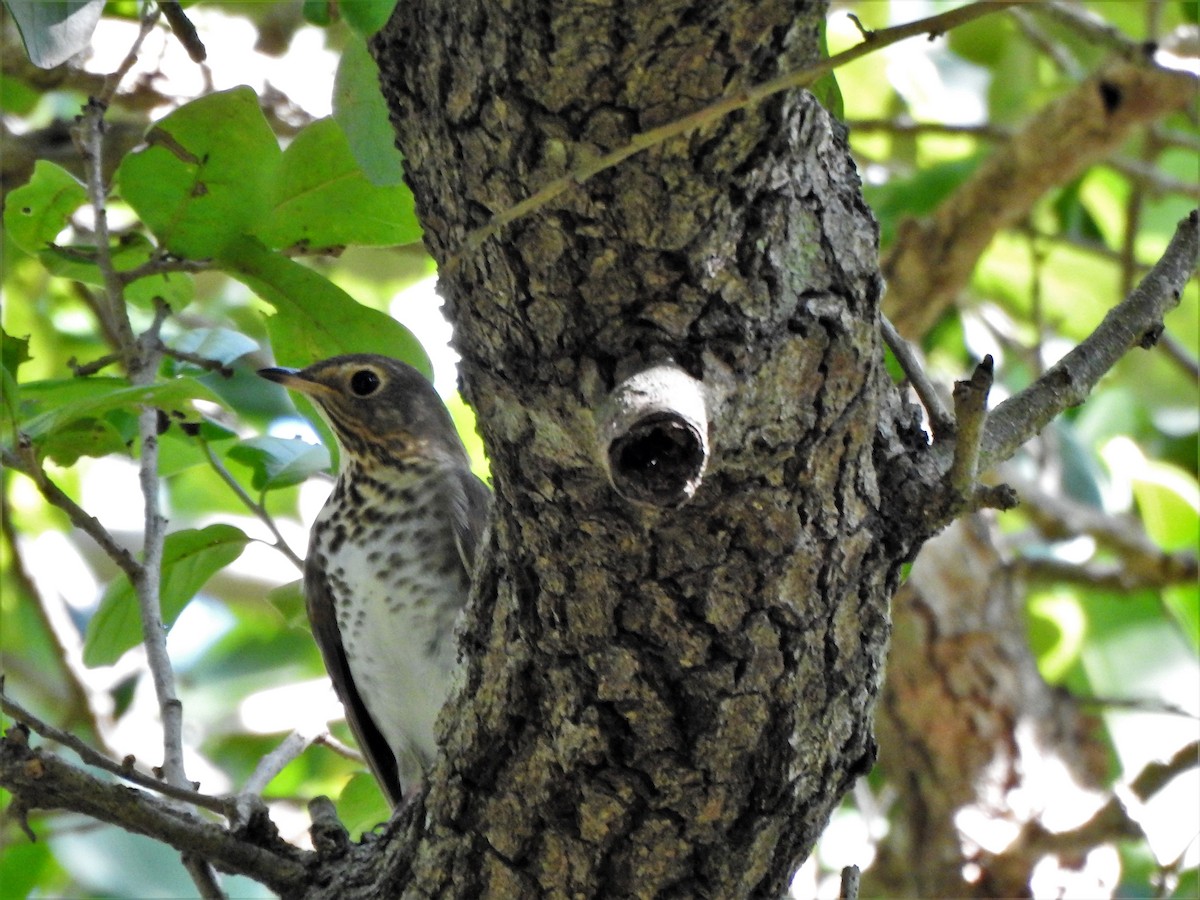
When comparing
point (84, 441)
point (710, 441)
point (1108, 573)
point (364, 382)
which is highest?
point (1108, 573)

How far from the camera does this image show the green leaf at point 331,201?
2.43m

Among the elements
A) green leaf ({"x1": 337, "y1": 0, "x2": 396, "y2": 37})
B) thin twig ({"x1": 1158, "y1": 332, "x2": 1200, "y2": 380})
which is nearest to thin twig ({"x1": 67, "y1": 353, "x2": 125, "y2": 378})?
green leaf ({"x1": 337, "y1": 0, "x2": 396, "y2": 37})

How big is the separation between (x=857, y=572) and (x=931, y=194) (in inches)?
137

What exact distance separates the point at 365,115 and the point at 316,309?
68cm

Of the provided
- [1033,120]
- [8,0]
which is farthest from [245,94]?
[1033,120]

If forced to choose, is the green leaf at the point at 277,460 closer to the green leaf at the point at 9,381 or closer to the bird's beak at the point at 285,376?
the bird's beak at the point at 285,376

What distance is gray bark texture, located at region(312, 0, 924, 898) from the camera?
1.49m

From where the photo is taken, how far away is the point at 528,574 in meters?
1.73

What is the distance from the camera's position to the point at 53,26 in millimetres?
1864

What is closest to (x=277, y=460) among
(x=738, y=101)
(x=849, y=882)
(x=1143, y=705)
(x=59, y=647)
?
(x=849, y=882)

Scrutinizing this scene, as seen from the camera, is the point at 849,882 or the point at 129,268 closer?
the point at 849,882

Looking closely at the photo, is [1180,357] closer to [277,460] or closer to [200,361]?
[277,460]

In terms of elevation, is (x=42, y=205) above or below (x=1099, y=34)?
below

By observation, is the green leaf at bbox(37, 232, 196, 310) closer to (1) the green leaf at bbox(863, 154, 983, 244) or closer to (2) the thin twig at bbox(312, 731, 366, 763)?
(2) the thin twig at bbox(312, 731, 366, 763)
